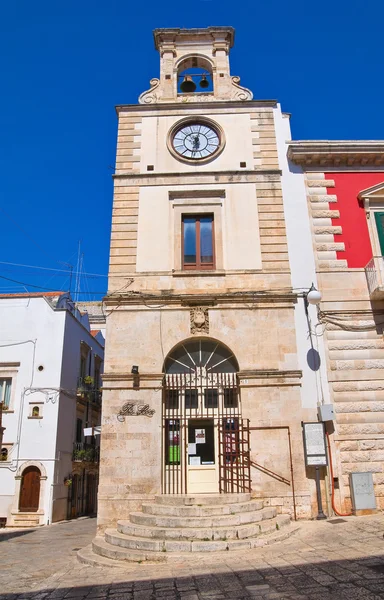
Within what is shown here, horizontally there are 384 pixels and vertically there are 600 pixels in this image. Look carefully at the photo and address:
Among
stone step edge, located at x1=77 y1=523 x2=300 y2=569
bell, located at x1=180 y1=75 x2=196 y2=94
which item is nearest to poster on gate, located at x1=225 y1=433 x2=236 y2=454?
stone step edge, located at x1=77 y1=523 x2=300 y2=569

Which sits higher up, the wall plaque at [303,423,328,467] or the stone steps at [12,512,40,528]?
the wall plaque at [303,423,328,467]

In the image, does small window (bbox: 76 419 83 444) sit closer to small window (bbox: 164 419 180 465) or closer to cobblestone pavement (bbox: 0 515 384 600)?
small window (bbox: 164 419 180 465)

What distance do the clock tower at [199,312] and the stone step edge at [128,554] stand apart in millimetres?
A: 2063

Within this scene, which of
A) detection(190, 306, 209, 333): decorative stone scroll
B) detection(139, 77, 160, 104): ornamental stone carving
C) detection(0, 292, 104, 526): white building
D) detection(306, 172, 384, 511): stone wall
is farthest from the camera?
detection(0, 292, 104, 526): white building

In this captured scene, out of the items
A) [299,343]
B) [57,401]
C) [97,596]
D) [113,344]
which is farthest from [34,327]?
[97,596]

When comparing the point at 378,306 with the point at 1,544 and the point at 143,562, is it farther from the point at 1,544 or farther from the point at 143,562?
the point at 1,544

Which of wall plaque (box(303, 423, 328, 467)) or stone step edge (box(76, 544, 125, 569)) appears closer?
stone step edge (box(76, 544, 125, 569))

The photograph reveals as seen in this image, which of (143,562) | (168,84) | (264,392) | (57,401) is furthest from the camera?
(57,401)

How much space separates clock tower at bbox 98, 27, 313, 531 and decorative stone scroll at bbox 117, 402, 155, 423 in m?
0.03

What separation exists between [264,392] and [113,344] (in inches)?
161

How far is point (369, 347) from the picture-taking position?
1189 centimetres

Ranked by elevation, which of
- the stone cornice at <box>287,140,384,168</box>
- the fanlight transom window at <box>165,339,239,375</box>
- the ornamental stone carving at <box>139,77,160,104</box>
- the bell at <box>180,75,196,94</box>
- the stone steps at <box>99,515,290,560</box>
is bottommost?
the stone steps at <box>99,515,290,560</box>

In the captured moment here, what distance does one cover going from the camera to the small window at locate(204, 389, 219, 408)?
11.8m

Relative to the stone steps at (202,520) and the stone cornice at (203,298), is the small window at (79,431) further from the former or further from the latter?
the stone steps at (202,520)
